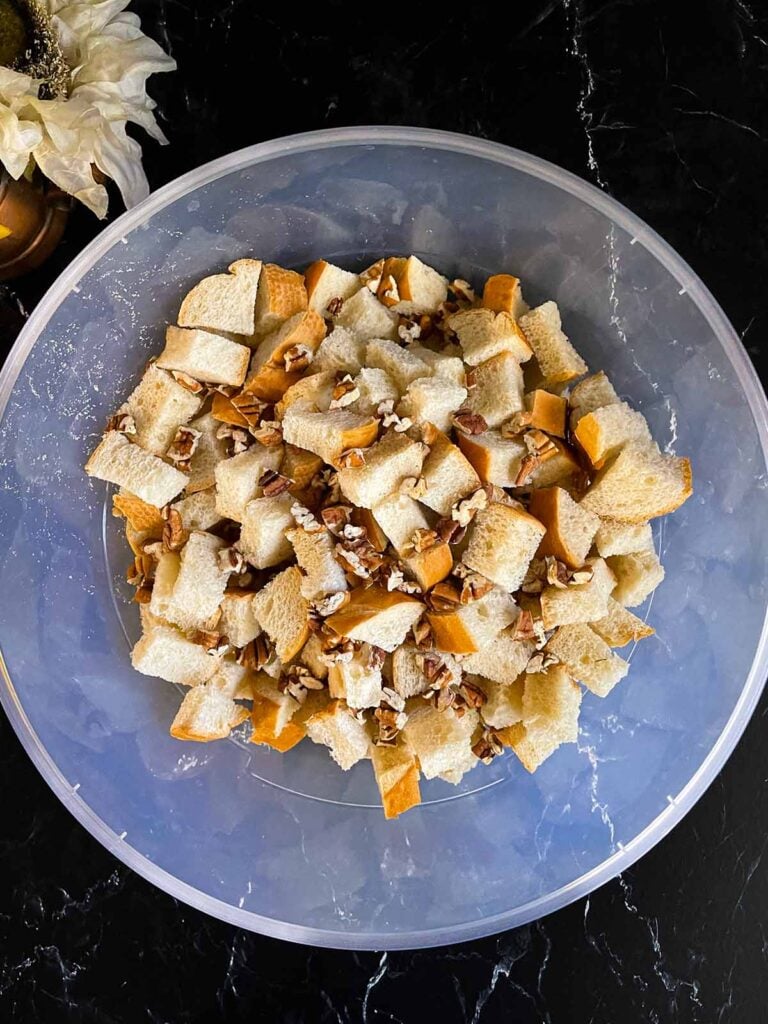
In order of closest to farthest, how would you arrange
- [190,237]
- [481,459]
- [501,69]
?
[481,459] < [190,237] < [501,69]

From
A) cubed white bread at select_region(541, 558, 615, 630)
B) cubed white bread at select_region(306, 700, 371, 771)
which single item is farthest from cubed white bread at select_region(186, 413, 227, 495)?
cubed white bread at select_region(541, 558, 615, 630)

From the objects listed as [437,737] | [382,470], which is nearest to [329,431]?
[382,470]

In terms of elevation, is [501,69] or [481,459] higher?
[501,69]

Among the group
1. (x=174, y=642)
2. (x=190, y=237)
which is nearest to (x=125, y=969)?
(x=174, y=642)

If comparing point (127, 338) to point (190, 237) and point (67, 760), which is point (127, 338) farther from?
point (67, 760)

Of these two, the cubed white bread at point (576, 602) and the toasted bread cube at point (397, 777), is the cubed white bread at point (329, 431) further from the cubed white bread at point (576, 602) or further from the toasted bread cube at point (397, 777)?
the toasted bread cube at point (397, 777)

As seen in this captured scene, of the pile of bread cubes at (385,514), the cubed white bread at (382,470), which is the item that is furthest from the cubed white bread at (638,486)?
the cubed white bread at (382,470)
